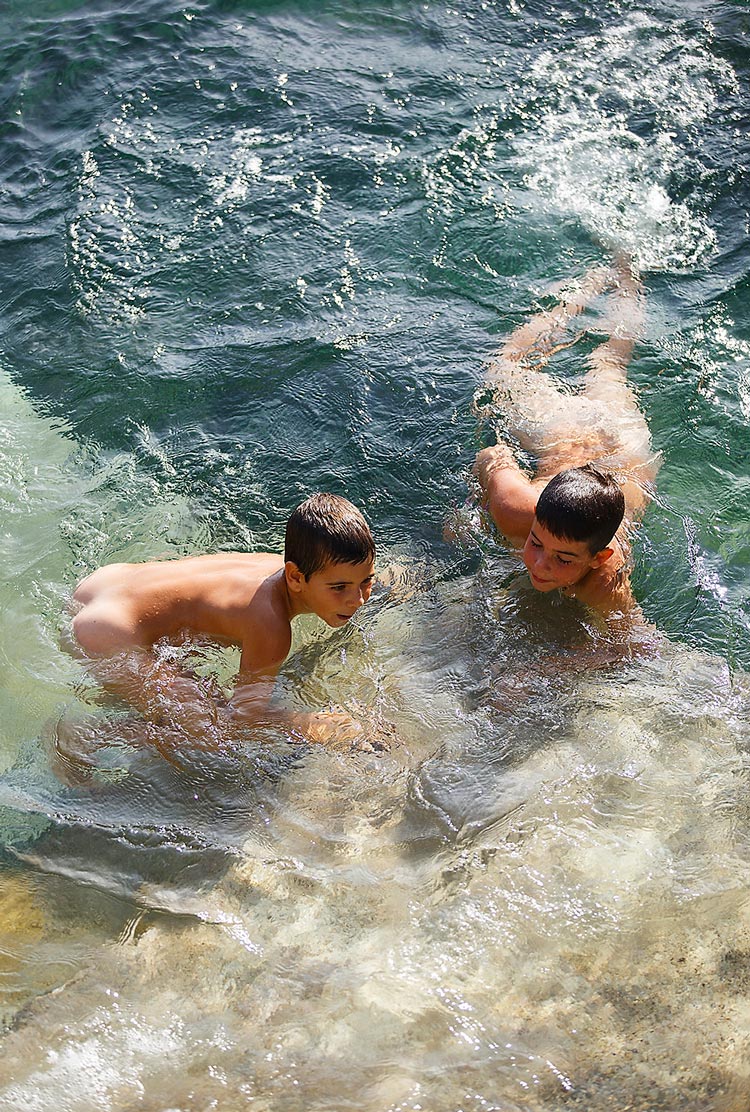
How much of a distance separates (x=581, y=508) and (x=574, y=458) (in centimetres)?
116

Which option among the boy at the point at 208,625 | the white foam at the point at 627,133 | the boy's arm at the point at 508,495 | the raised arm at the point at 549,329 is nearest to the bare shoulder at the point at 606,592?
the boy's arm at the point at 508,495

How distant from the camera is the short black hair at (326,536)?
13.6 feet

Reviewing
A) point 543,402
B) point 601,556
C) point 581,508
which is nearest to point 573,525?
point 581,508

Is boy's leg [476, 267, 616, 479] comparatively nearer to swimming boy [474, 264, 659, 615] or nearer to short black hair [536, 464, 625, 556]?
swimming boy [474, 264, 659, 615]

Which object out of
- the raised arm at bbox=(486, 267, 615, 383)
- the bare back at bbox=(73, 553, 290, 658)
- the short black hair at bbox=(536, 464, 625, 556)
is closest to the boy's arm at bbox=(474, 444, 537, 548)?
the short black hair at bbox=(536, 464, 625, 556)

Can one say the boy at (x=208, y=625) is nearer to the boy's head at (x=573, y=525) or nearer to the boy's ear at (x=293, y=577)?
the boy's ear at (x=293, y=577)

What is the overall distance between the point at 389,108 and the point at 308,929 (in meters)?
6.50

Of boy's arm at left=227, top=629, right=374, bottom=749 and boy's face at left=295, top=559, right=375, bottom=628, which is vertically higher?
boy's face at left=295, top=559, right=375, bottom=628

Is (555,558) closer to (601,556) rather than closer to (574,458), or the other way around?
(601,556)

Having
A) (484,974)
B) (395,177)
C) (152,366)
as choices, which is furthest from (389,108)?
(484,974)

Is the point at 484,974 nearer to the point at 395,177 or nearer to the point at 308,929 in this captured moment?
the point at 308,929

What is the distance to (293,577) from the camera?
4340 millimetres

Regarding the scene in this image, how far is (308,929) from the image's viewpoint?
11.8ft

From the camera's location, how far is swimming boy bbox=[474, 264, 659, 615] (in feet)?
15.3
